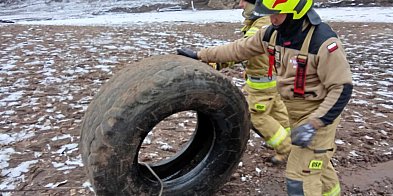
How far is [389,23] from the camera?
15.7 metres

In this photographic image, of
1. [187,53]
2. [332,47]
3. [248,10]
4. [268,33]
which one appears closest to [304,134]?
[332,47]

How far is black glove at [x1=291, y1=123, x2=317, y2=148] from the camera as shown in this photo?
279cm

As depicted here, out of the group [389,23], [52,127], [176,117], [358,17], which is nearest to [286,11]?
[176,117]

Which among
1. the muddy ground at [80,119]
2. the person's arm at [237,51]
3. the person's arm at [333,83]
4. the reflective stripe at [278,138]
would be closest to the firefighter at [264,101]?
the reflective stripe at [278,138]

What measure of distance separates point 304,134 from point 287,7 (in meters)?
0.84

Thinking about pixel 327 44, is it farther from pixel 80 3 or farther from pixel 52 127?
pixel 80 3

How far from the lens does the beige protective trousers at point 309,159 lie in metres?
3.04

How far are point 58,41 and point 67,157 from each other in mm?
8130

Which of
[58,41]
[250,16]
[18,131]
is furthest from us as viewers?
[58,41]

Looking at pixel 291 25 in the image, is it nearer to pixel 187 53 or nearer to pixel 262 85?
pixel 187 53

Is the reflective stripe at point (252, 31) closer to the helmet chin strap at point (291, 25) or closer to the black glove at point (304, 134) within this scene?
the helmet chin strap at point (291, 25)

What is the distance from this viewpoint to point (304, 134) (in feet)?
9.12

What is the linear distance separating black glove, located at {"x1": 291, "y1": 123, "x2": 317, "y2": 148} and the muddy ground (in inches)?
44.3

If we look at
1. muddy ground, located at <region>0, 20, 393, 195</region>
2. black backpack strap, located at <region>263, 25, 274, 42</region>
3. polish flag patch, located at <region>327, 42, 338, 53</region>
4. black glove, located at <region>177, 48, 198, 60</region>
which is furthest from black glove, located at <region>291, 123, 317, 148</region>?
black glove, located at <region>177, 48, 198, 60</region>
